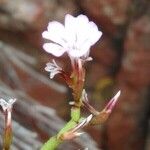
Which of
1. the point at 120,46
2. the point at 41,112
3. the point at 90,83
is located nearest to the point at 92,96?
the point at 90,83

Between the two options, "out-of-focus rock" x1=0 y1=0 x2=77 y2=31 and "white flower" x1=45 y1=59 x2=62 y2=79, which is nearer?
"white flower" x1=45 y1=59 x2=62 y2=79

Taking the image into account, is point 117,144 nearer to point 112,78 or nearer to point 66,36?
point 112,78

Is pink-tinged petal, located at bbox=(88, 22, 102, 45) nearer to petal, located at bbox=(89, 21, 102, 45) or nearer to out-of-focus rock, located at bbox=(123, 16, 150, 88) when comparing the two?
petal, located at bbox=(89, 21, 102, 45)

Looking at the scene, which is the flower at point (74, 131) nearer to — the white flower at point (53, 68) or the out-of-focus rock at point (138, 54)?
the white flower at point (53, 68)

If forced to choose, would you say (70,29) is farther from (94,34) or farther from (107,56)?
(107,56)

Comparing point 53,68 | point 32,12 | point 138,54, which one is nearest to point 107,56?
point 138,54

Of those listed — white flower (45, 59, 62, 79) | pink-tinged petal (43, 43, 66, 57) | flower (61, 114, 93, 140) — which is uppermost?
white flower (45, 59, 62, 79)

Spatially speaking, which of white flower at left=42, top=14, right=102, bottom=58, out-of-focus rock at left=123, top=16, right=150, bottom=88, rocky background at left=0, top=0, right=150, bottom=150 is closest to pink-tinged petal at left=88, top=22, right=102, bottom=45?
white flower at left=42, top=14, right=102, bottom=58

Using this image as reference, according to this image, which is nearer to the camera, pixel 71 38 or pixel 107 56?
pixel 71 38

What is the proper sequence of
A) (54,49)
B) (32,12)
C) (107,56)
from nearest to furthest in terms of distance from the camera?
1. (54,49)
2. (32,12)
3. (107,56)
